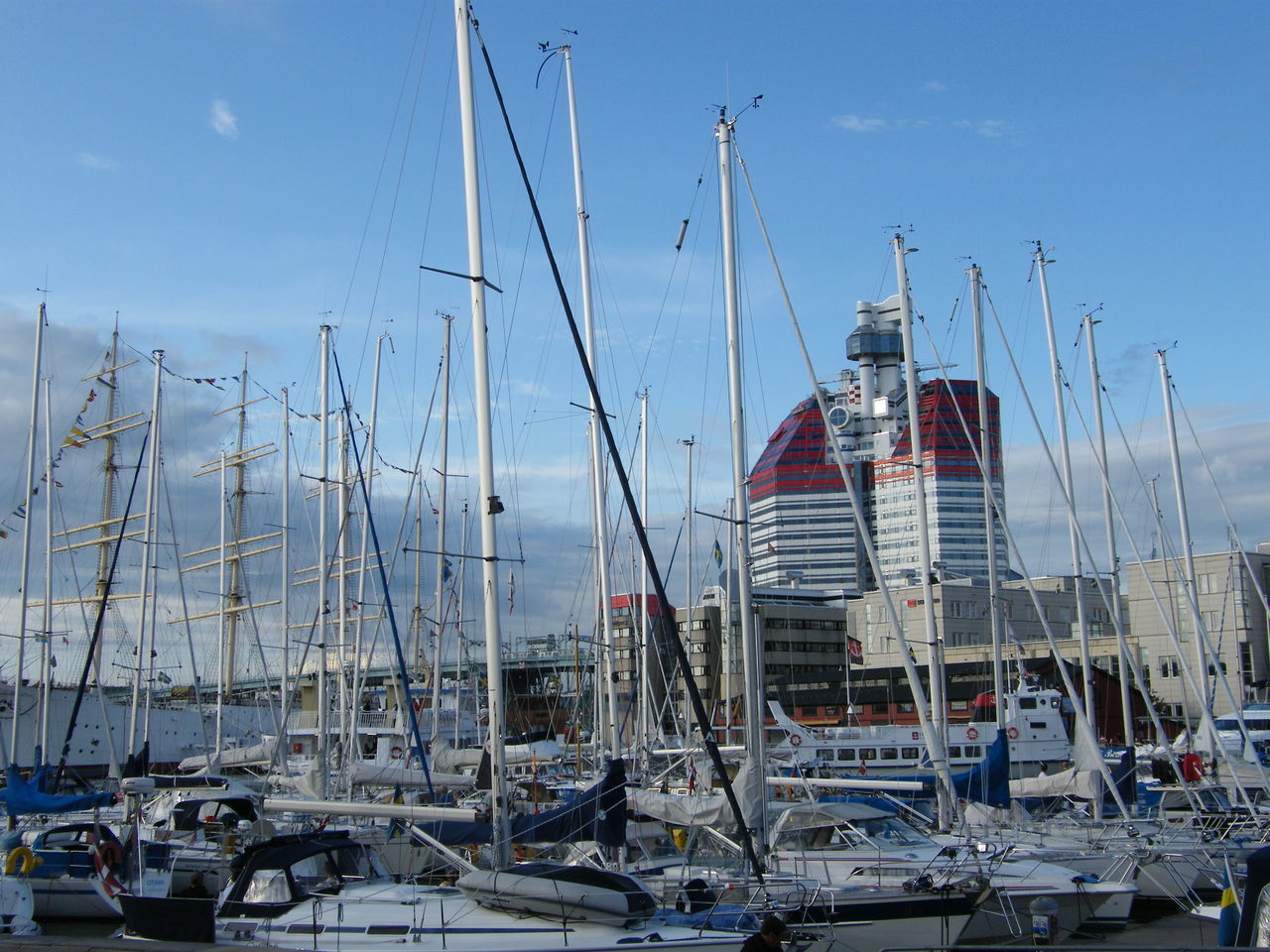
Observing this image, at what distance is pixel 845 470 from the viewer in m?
26.2

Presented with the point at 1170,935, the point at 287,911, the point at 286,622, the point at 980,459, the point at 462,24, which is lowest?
the point at 1170,935

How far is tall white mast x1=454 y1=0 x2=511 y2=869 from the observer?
56.5 feet

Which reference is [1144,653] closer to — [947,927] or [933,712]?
[933,712]

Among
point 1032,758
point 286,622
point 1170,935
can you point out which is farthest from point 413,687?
point 1170,935

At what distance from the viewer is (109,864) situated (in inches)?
973

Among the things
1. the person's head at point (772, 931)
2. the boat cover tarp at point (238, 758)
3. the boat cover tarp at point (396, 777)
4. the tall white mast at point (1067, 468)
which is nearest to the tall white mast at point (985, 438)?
the tall white mast at point (1067, 468)

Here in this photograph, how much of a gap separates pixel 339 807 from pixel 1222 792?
87.4 ft

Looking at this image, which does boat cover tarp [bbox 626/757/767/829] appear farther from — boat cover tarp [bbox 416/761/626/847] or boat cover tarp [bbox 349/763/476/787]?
boat cover tarp [bbox 349/763/476/787]

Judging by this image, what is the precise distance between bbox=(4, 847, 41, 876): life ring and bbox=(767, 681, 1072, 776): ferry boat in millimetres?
35565

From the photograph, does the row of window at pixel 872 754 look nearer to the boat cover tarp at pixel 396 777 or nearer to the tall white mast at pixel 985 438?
the tall white mast at pixel 985 438

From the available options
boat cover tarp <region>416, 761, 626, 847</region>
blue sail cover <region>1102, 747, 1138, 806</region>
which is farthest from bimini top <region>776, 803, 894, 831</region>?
blue sail cover <region>1102, 747, 1138, 806</region>

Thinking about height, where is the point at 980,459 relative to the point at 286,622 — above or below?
above

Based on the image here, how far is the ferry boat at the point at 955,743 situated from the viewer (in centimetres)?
5462

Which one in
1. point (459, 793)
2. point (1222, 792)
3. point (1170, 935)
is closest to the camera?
point (1170, 935)
